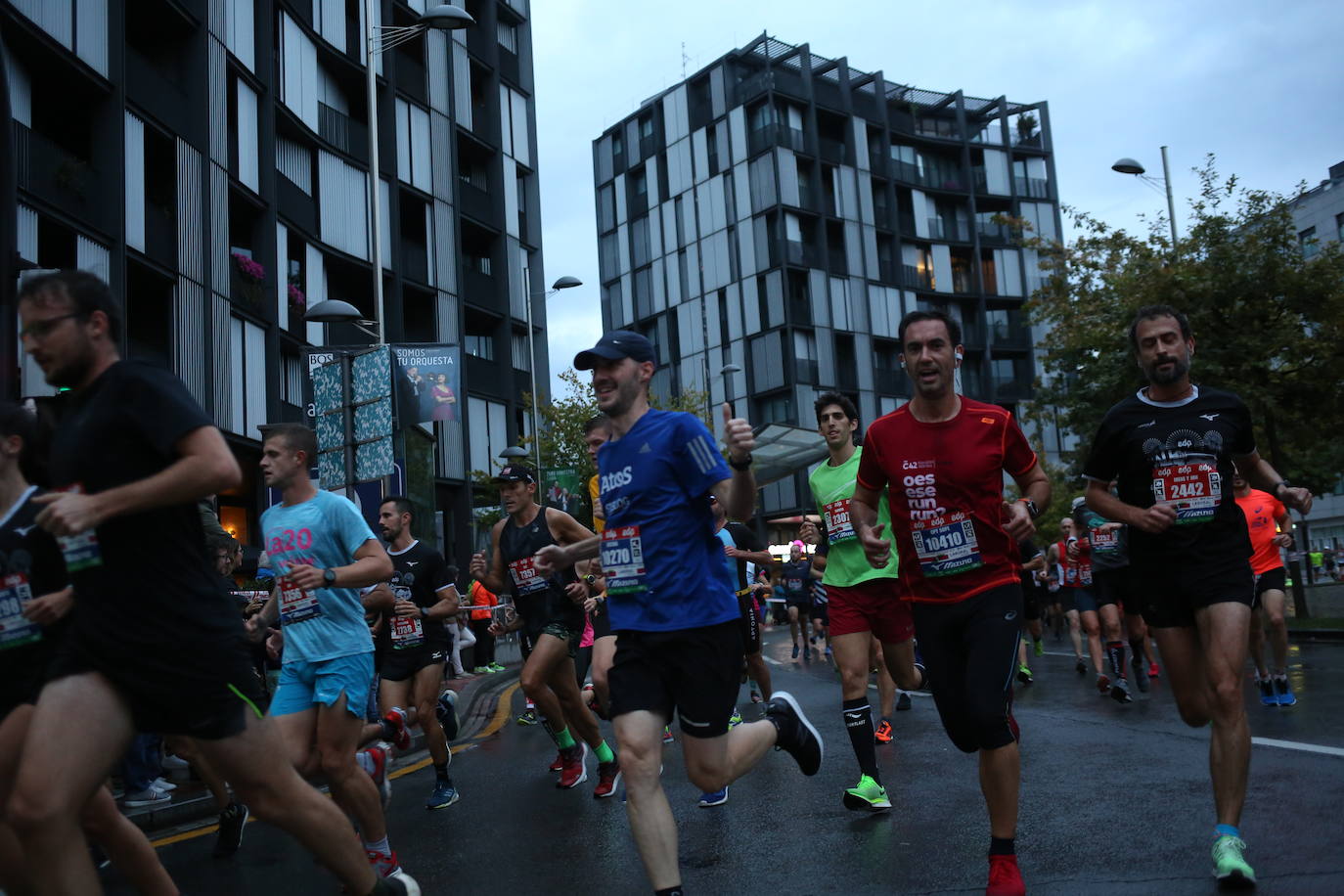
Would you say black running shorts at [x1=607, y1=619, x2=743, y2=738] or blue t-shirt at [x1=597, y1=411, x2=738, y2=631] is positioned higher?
blue t-shirt at [x1=597, y1=411, x2=738, y2=631]

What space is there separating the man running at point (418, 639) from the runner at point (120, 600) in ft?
13.4

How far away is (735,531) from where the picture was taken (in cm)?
1094

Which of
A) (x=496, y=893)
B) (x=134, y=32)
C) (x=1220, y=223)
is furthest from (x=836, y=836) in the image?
(x=134, y=32)

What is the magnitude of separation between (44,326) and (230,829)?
3.85 metres

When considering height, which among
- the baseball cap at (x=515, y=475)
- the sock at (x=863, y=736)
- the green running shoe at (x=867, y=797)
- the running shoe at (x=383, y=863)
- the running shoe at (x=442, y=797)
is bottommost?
the running shoe at (x=442, y=797)

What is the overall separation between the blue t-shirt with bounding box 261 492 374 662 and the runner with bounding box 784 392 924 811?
8.15 feet

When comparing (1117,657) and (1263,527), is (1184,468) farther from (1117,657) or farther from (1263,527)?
(1117,657)

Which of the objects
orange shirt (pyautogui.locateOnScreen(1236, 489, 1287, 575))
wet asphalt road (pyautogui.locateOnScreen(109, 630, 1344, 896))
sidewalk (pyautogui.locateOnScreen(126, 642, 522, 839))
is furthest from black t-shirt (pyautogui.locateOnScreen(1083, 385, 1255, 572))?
sidewalk (pyautogui.locateOnScreen(126, 642, 522, 839))

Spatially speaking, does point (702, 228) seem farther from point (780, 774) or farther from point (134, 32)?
point (780, 774)

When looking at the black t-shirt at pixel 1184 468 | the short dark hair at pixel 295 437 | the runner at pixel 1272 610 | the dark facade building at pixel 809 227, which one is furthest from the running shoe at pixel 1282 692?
the dark facade building at pixel 809 227

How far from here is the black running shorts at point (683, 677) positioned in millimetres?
4512

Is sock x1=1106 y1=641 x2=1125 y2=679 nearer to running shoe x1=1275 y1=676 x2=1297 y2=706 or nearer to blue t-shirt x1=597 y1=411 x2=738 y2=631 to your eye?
running shoe x1=1275 y1=676 x2=1297 y2=706

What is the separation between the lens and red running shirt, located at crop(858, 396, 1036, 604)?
499cm

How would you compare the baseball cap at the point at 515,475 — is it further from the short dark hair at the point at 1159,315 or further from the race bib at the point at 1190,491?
the race bib at the point at 1190,491
